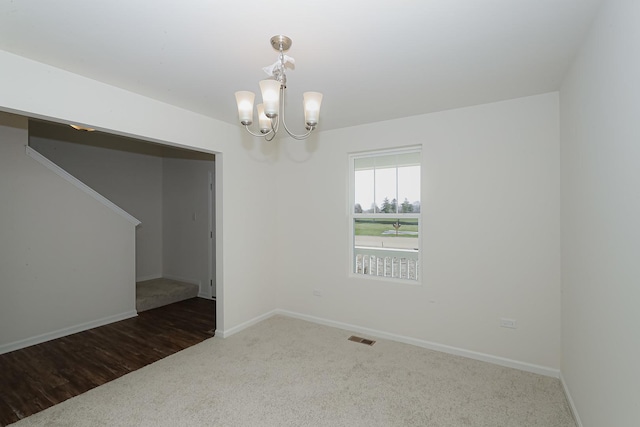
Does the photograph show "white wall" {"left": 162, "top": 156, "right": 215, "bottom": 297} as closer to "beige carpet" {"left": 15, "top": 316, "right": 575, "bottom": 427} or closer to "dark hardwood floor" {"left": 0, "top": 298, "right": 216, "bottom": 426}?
"dark hardwood floor" {"left": 0, "top": 298, "right": 216, "bottom": 426}

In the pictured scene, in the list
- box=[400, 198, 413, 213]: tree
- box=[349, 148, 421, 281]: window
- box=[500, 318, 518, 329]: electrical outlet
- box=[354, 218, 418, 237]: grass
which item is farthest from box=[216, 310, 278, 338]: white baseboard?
box=[500, 318, 518, 329]: electrical outlet

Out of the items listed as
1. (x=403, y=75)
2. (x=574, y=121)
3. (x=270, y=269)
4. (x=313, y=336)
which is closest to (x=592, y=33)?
(x=574, y=121)

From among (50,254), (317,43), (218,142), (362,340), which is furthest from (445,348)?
(50,254)

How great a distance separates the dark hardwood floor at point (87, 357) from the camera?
2395mm

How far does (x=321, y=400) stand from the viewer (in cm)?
236

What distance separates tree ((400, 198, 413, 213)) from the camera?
3.46 meters

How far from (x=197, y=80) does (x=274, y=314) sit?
122 inches

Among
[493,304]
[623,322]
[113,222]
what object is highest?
[113,222]

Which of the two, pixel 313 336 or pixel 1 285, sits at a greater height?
pixel 1 285

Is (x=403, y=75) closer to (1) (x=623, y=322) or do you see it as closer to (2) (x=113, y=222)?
(1) (x=623, y=322)

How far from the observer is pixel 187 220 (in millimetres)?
5504

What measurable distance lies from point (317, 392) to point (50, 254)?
333 cm

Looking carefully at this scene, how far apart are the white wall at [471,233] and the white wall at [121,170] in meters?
3.57

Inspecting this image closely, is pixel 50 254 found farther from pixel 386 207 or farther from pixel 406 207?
pixel 406 207
